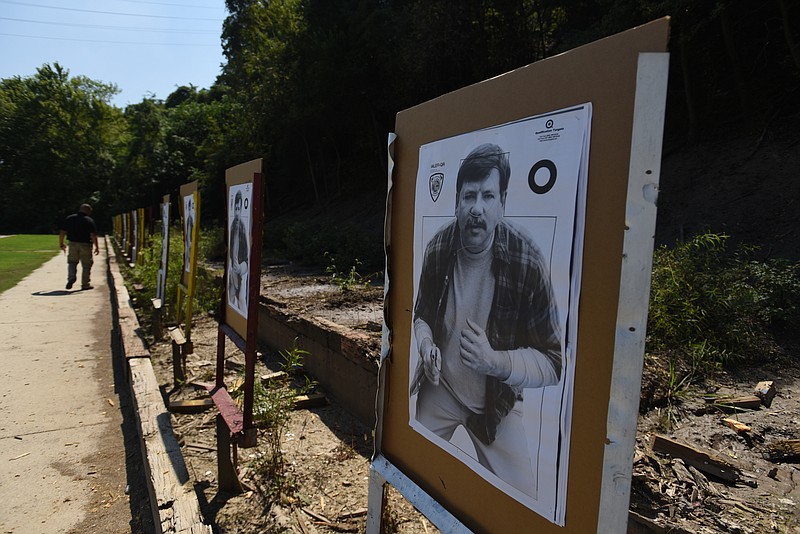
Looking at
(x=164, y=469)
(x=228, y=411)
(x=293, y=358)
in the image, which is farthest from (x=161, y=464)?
(x=293, y=358)

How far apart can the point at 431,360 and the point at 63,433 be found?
4.26 meters

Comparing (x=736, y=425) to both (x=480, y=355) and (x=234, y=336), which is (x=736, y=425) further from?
(x=234, y=336)

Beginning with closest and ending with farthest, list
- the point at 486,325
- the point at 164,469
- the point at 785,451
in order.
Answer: the point at 486,325 → the point at 785,451 → the point at 164,469

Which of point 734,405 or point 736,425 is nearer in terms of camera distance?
point 736,425

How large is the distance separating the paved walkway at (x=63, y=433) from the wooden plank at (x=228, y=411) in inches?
32.5

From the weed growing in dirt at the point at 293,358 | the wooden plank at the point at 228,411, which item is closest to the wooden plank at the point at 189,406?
the weed growing in dirt at the point at 293,358

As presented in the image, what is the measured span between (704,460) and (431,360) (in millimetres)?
1763

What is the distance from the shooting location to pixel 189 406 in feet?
15.0

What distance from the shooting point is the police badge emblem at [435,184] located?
168 centimetres

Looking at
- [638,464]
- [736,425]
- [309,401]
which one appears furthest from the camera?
[309,401]

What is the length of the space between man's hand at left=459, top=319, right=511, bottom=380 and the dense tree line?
8554mm

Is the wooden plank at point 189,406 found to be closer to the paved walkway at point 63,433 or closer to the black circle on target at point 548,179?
the paved walkway at point 63,433

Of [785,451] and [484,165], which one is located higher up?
[484,165]

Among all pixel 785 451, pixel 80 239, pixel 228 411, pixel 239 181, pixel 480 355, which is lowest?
pixel 228 411
